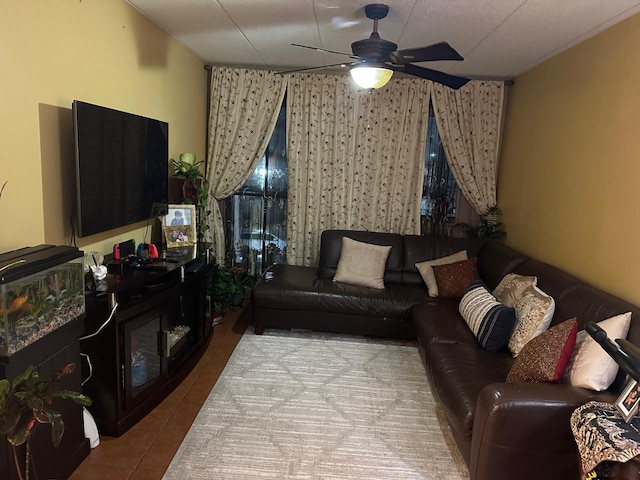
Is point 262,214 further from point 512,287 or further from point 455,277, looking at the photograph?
point 512,287

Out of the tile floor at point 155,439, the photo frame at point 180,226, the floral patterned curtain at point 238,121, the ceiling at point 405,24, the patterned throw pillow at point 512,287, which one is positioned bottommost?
the tile floor at point 155,439

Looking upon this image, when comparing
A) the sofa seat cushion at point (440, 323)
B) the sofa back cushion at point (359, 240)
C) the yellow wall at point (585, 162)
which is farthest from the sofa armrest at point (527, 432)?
the sofa back cushion at point (359, 240)

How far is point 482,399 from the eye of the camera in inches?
78.3

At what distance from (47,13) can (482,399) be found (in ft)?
9.12

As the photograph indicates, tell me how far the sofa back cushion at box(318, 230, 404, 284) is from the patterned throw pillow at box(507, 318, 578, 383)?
2152 millimetres

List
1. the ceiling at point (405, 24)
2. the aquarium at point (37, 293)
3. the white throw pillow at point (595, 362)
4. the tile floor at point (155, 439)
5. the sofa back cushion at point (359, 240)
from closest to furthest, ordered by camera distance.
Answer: the aquarium at point (37, 293) < the white throw pillow at point (595, 362) < the tile floor at point (155, 439) < the ceiling at point (405, 24) < the sofa back cushion at point (359, 240)

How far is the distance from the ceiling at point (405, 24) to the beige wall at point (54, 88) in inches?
14.8

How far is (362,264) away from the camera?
4199 mm

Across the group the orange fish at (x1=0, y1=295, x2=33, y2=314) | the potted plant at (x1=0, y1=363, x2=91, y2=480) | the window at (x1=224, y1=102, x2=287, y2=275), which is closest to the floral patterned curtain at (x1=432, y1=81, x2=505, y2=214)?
the window at (x1=224, y1=102, x2=287, y2=275)

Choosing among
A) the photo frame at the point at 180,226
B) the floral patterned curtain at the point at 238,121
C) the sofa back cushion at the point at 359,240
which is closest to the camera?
the photo frame at the point at 180,226

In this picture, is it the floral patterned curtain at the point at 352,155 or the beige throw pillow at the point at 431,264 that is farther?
the floral patterned curtain at the point at 352,155

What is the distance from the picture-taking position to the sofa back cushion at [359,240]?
4.38m

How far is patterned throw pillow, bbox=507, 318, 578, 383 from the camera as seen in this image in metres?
2.12

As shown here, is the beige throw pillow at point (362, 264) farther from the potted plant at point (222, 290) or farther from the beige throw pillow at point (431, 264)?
the potted plant at point (222, 290)
